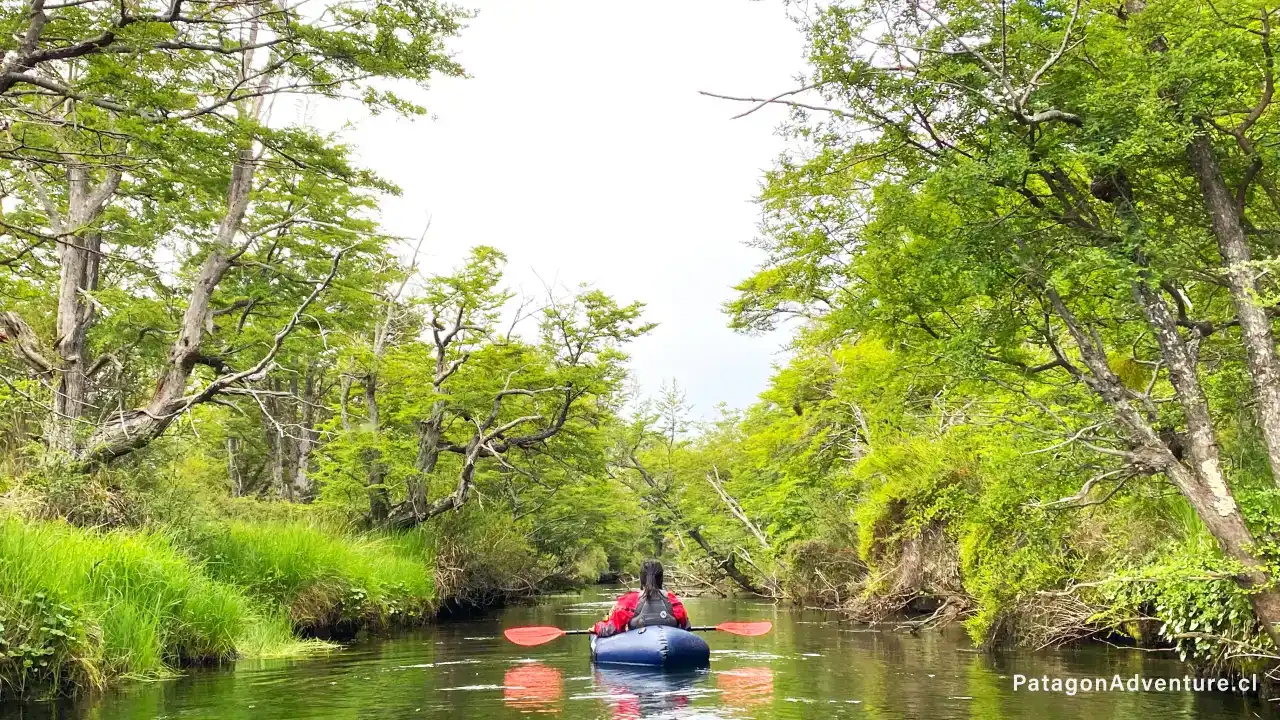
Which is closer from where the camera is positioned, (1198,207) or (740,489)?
(1198,207)

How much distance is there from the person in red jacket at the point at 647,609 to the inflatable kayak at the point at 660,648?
0.81 feet

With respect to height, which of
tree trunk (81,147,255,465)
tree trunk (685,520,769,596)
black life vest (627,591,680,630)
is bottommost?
tree trunk (685,520,769,596)

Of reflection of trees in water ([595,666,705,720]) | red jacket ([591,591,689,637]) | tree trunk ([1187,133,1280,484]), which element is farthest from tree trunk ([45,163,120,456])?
tree trunk ([1187,133,1280,484])

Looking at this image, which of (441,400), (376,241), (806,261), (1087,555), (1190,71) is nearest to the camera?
(1190,71)

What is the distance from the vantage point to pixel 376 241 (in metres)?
18.8

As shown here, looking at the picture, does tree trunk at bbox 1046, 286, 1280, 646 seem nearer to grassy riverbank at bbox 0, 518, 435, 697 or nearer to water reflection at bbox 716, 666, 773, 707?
water reflection at bbox 716, 666, 773, 707

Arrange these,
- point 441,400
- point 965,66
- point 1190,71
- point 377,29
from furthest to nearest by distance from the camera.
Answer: point 441,400 < point 377,29 < point 965,66 < point 1190,71

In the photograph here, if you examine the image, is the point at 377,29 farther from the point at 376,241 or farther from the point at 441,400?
the point at 441,400

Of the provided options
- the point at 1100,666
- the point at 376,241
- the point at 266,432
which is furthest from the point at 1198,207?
the point at 266,432

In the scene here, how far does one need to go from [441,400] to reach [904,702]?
14.6m

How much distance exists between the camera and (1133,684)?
884 centimetres

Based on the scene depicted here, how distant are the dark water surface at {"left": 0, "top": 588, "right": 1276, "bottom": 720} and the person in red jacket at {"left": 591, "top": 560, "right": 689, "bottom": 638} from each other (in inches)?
27.6

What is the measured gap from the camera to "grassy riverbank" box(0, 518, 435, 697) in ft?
25.3

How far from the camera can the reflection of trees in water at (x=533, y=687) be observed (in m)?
8.52
